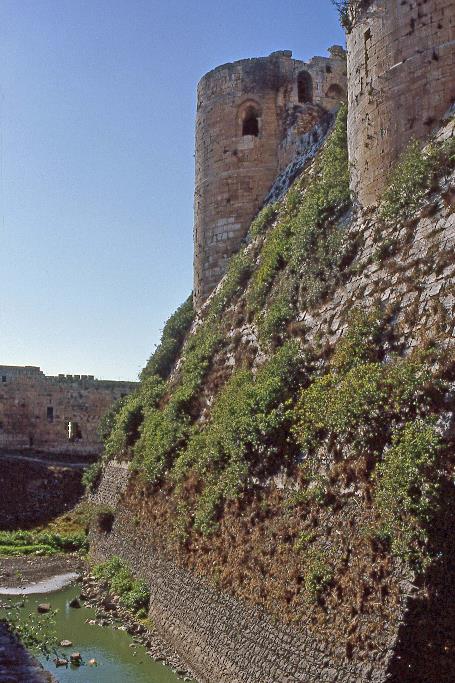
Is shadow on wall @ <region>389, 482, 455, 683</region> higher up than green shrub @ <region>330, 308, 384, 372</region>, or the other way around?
green shrub @ <region>330, 308, 384, 372</region>

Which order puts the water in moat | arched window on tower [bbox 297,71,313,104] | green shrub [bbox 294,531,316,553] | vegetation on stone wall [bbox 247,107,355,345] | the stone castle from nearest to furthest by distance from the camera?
green shrub [bbox 294,531,316,553] < the water in moat < vegetation on stone wall [bbox 247,107,355,345] < the stone castle < arched window on tower [bbox 297,71,313,104]

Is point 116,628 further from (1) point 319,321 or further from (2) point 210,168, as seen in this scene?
(2) point 210,168

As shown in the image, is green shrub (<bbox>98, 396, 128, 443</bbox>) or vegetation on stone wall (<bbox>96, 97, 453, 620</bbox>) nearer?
vegetation on stone wall (<bbox>96, 97, 453, 620</bbox>)

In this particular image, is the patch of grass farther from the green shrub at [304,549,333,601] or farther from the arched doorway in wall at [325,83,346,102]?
the arched doorway in wall at [325,83,346,102]

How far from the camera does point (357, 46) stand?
43.4 feet

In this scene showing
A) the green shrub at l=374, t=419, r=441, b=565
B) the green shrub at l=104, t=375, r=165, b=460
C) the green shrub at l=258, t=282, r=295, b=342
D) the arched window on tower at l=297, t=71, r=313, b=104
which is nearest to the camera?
the green shrub at l=374, t=419, r=441, b=565

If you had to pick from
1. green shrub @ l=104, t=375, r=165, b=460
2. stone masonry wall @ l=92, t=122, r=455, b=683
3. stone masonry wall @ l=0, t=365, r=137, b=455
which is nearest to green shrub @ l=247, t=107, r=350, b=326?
stone masonry wall @ l=92, t=122, r=455, b=683

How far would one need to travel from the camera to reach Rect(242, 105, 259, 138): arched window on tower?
21.4 metres

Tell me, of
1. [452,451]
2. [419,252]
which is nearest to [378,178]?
[419,252]

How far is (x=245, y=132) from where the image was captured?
21.7m

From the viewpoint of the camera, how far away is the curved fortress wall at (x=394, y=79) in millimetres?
11602

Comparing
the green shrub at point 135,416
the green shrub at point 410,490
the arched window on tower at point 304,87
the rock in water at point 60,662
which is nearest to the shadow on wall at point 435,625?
the green shrub at point 410,490

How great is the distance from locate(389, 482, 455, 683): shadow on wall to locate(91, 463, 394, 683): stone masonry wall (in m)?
0.22

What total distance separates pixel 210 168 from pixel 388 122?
32.9 feet
